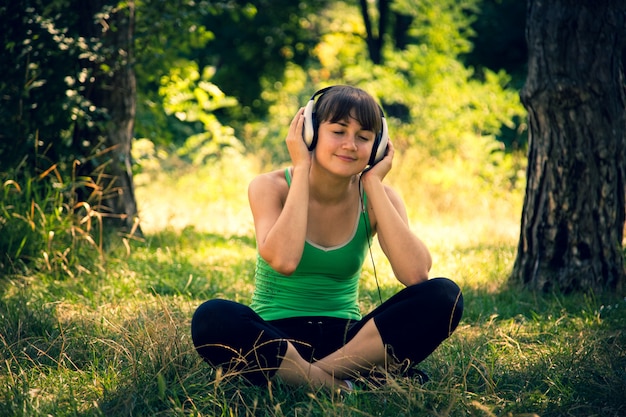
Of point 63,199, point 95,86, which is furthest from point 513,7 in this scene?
point 63,199

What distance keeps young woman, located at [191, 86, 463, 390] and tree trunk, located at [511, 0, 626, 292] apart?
188cm

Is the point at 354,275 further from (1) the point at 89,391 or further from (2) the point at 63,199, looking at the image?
(2) the point at 63,199

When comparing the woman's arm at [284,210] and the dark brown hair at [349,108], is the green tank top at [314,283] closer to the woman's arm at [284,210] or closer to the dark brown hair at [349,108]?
the woman's arm at [284,210]

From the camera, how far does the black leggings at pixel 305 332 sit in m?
2.94

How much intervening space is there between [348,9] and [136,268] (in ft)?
53.2

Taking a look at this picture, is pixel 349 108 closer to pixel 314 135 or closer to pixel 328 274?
pixel 314 135

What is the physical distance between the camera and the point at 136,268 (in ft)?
17.5

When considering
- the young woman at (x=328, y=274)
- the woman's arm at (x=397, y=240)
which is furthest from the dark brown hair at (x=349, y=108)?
the woman's arm at (x=397, y=240)

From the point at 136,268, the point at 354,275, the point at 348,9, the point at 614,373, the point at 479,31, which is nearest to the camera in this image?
the point at 614,373

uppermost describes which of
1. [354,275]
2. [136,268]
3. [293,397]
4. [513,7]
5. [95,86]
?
[513,7]

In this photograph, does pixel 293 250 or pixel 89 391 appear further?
pixel 293 250

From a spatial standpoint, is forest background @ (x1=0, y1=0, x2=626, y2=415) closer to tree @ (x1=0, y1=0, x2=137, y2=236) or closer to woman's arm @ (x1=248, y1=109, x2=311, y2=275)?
tree @ (x1=0, y1=0, x2=137, y2=236)

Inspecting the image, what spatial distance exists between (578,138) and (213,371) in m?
3.16

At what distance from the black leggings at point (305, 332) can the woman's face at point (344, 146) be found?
639mm
